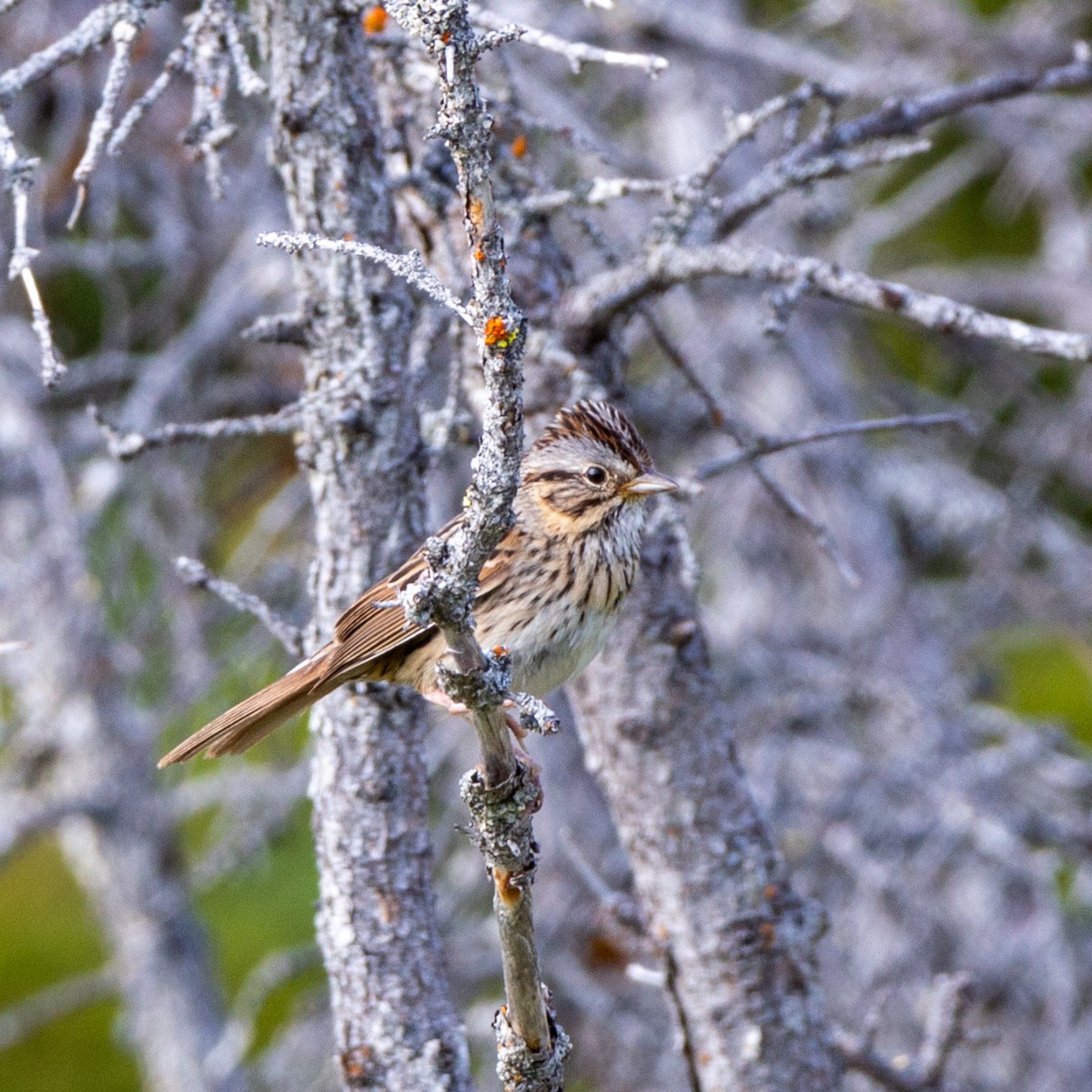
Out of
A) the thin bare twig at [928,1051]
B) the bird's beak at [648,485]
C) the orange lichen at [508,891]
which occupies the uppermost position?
the bird's beak at [648,485]

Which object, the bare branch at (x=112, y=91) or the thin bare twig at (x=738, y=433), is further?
the thin bare twig at (x=738, y=433)

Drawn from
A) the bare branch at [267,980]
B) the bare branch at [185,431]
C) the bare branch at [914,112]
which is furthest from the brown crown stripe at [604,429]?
the bare branch at [267,980]

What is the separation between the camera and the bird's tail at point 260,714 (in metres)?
2.82

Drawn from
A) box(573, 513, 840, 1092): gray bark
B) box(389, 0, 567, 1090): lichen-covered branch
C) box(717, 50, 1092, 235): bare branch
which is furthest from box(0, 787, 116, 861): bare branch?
box(389, 0, 567, 1090): lichen-covered branch

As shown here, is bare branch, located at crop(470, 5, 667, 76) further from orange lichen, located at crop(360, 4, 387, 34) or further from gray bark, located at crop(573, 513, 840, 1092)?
gray bark, located at crop(573, 513, 840, 1092)

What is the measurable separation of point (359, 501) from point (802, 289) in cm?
84

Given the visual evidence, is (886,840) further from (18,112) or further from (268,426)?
(18,112)

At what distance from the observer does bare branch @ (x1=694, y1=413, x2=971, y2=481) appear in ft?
9.27

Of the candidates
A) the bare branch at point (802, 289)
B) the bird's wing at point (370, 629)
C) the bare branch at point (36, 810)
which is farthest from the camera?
the bare branch at point (36, 810)

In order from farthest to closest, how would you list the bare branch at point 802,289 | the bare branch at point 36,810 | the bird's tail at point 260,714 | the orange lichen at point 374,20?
the bare branch at point 36,810
the orange lichen at point 374,20
the bird's tail at point 260,714
the bare branch at point 802,289

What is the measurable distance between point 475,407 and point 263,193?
208 cm

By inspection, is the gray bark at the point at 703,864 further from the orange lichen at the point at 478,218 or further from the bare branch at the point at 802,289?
the orange lichen at the point at 478,218

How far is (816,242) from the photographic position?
21.8ft

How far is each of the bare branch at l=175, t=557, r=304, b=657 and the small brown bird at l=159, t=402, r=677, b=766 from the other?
54 mm
